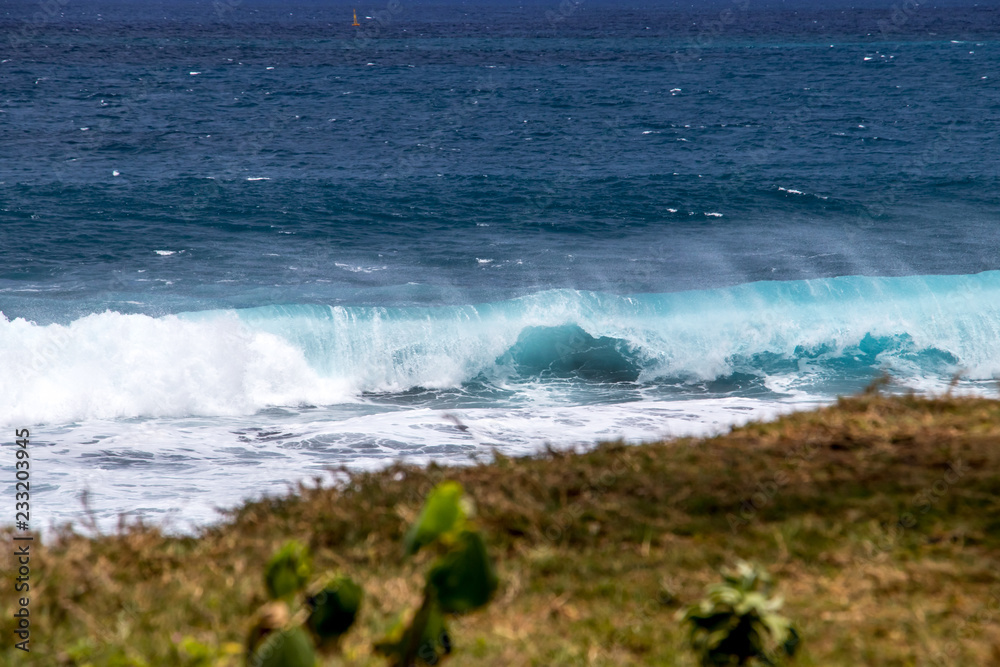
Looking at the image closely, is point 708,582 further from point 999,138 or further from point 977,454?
point 999,138

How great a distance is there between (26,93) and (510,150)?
29.4m

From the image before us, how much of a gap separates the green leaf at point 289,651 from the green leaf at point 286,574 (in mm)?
337

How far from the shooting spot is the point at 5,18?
121 meters

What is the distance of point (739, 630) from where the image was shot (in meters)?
3.66

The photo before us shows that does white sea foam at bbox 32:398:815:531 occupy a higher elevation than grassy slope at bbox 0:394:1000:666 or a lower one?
lower

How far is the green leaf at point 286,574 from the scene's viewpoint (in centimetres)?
325

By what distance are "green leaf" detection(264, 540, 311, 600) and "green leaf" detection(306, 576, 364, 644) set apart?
0.43 feet

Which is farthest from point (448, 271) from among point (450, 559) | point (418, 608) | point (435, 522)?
point (435, 522)

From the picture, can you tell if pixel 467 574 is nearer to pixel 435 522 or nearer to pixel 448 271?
pixel 435 522

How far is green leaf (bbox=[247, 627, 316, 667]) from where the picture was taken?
112 inches
